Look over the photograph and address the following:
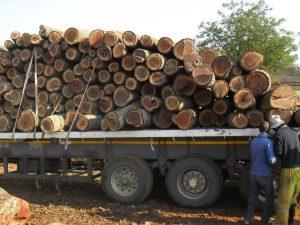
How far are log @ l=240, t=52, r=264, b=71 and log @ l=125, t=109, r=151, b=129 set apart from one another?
2104 mm

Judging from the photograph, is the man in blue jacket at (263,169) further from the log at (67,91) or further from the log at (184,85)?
the log at (67,91)

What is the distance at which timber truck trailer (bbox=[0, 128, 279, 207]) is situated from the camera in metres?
9.20

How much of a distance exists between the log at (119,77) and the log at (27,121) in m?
1.96

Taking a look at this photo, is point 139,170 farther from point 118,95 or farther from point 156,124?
point 118,95

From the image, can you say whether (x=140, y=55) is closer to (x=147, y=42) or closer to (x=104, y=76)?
(x=147, y=42)

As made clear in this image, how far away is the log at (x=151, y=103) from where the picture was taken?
956 cm

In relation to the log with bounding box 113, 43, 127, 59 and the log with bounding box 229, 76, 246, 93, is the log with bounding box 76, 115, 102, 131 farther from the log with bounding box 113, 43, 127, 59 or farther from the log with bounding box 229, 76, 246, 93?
the log with bounding box 229, 76, 246, 93

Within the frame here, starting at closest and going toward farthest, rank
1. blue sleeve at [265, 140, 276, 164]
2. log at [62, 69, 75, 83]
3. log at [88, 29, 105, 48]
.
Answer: blue sleeve at [265, 140, 276, 164]
log at [88, 29, 105, 48]
log at [62, 69, 75, 83]

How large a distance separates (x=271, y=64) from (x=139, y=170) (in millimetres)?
22579

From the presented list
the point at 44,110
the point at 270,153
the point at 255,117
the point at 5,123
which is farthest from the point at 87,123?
the point at 270,153

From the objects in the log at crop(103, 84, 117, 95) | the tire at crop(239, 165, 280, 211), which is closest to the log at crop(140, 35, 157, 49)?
the log at crop(103, 84, 117, 95)

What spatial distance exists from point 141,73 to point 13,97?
3.28 m

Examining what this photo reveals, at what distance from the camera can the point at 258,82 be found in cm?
892

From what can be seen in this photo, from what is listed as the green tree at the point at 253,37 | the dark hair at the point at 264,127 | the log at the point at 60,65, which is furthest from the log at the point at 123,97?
the green tree at the point at 253,37
